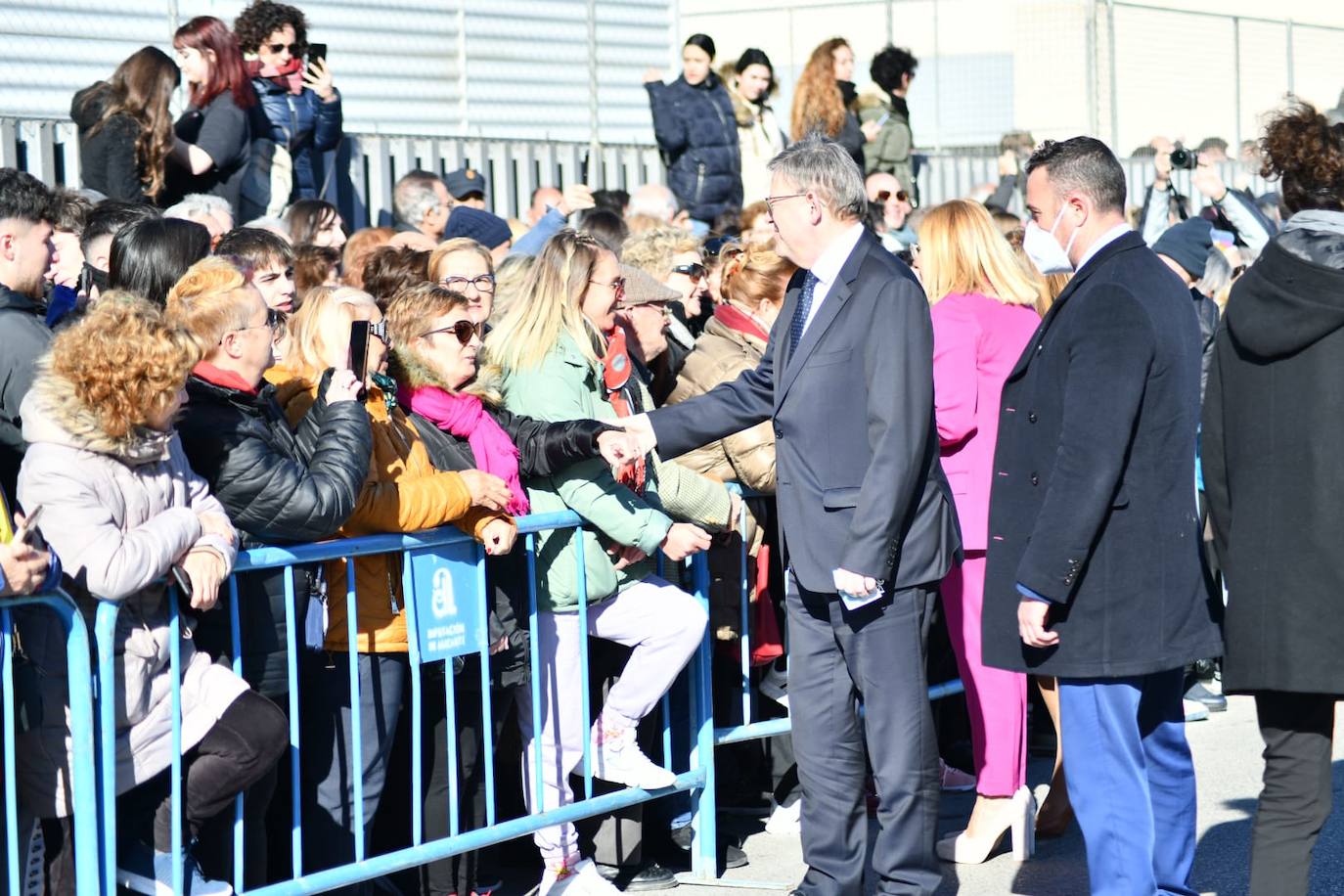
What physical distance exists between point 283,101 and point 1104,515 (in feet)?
18.6

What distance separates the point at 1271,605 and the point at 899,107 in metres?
8.89

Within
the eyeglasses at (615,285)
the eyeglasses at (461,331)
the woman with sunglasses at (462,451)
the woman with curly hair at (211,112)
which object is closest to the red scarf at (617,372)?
the eyeglasses at (615,285)

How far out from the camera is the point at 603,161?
11.6 metres

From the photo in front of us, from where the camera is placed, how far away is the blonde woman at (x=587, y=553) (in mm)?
5309

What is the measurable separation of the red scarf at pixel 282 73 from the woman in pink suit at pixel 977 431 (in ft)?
13.6

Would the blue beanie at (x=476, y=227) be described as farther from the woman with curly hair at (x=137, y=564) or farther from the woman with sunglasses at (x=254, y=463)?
the woman with curly hair at (x=137, y=564)

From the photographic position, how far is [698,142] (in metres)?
10.8

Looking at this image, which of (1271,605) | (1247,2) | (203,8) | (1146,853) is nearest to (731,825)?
(1146,853)

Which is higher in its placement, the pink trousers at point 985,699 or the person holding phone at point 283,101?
the person holding phone at point 283,101

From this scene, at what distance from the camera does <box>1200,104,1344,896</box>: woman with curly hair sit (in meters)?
4.27

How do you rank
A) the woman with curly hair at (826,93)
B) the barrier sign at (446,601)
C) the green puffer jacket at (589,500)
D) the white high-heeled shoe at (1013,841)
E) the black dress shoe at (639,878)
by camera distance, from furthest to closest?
Answer: the woman with curly hair at (826,93) → the white high-heeled shoe at (1013,841) → the black dress shoe at (639,878) → the green puffer jacket at (589,500) → the barrier sign at (446,601)

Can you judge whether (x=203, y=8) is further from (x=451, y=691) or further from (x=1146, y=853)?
(x=1146, y=853)

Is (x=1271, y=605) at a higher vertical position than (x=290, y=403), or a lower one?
lower

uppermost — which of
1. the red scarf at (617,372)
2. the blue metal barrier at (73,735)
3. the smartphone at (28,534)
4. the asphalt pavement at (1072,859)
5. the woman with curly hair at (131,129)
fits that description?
the woman with curly hair at (131,129)
